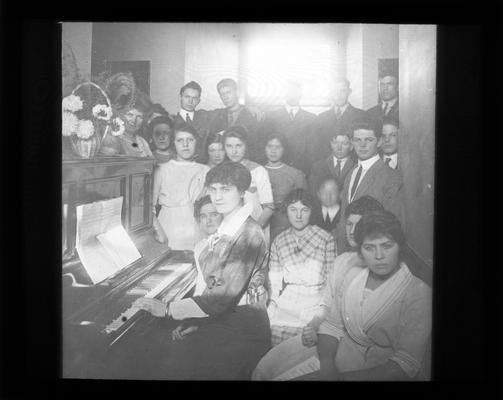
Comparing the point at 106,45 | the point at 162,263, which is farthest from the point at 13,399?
the point at 106,45

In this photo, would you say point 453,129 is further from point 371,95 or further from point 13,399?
point 13,399

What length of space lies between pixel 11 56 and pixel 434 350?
1972 mm

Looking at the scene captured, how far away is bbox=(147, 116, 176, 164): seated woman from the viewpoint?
2266 millimetres

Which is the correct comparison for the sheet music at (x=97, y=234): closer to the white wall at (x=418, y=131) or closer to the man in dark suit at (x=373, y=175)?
the man in dark suit at (x=373, y=175)

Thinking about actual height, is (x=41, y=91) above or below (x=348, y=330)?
above

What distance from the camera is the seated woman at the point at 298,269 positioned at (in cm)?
228

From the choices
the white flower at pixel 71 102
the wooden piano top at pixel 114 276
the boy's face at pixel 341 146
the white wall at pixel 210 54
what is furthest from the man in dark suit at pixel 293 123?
the white flower at pixel 71 102

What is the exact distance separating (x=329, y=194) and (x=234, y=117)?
47 centimetres

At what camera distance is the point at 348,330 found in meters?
2.28

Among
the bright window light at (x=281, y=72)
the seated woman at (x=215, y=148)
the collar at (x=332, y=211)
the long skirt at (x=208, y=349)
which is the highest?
the bright window light at (x=281, y=72)

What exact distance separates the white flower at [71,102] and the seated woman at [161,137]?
11.1 inches

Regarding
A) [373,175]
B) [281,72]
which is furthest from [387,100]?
[281,72]

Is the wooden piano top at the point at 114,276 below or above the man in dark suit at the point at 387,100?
below

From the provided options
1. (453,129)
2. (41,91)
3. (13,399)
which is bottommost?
(13,399)
